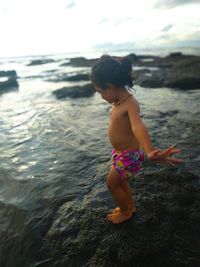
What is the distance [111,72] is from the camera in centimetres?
310

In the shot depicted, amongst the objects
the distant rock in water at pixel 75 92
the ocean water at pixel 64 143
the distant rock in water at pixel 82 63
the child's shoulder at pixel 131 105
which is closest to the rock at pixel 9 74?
the distant rock in water at pixel 82 63

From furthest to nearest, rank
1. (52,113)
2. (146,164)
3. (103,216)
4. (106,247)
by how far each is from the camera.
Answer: (52,113) → (146,164) → (103,216) → (106,247)

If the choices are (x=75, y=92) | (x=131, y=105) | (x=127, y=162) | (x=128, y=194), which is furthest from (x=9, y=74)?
(x=131, y=105)

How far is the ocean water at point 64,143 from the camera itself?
4.64 metres

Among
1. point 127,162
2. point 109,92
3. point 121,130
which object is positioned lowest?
point 127,162

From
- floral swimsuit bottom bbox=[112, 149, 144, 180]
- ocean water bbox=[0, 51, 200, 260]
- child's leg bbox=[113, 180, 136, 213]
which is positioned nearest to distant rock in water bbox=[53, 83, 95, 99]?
ocean water bbox=[0, 51, 200, 260]

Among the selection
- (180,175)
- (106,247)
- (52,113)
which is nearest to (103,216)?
(106,247)

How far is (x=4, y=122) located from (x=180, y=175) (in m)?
→ 6.63

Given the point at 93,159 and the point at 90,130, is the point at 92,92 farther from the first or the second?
the point at 93,159

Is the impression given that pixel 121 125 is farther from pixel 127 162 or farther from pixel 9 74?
pixel 9 74

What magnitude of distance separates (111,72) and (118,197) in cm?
146

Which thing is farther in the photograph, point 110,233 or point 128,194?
point 128,194

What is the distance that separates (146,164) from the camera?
203 inches

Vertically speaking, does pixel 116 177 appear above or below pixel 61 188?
above
